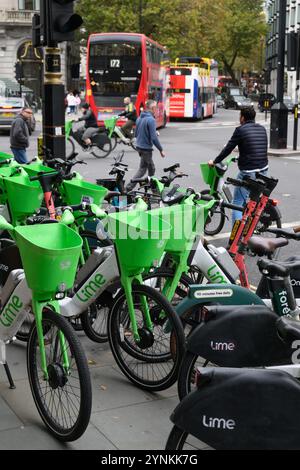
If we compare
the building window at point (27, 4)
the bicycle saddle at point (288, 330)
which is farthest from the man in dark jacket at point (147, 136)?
the building window at point (27, 4)

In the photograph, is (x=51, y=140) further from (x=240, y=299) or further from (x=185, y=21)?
(x=185, y=21)

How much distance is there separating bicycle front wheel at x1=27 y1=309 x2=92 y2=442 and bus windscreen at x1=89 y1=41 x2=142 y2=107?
23.9 metres

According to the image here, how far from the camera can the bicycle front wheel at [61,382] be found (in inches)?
149

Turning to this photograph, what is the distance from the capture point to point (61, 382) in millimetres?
3967

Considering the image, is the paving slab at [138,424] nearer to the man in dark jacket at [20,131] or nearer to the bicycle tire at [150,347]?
the bicycle tire at [150,347]

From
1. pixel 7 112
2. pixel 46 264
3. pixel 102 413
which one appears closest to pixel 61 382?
pixel 102 413

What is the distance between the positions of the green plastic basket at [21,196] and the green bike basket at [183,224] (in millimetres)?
1916

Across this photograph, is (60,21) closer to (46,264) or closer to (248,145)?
(248,145)

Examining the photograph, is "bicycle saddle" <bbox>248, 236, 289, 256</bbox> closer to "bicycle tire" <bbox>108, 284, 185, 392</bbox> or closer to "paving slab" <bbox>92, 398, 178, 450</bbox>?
"bicycle tire" <bbox>108, 284, 185, 392</bbox>

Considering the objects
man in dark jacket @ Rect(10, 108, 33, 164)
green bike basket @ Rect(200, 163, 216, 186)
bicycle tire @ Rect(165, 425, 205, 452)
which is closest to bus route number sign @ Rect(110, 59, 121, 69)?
man in dark jacket @ Rect(10, 108, 33, 164)

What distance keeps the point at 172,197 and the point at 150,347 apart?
1.42 m

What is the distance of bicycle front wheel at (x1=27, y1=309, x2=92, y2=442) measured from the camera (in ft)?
12.4

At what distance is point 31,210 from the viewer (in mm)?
6484

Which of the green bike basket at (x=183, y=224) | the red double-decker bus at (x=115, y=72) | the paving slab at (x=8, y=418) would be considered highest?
the red double-decker bus at (x=115, y=72)
